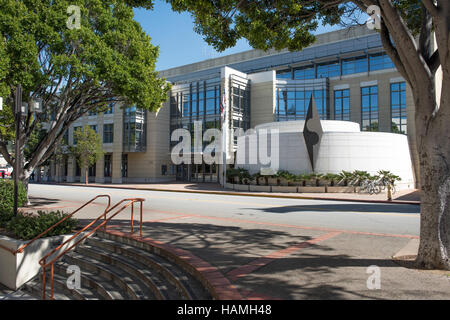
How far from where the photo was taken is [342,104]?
42938 millimetres

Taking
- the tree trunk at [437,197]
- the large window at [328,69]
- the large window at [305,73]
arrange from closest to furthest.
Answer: the tree trunk at [437,197] < the large window at [328,69] < the large window at [305,73]

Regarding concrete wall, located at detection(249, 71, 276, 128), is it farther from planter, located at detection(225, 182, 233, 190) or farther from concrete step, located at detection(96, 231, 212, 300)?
concrete step, located at detection(96, 231, 212, 300)

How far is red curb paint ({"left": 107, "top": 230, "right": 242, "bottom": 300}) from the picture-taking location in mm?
4454

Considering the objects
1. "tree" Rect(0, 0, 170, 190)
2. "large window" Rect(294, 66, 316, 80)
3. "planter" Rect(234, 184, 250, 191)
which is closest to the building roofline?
"large window" Rect(294, 66, 316, 80)

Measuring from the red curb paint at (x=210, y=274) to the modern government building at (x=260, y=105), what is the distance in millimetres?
33161

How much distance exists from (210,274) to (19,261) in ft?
Result: 15.7

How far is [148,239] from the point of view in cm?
791

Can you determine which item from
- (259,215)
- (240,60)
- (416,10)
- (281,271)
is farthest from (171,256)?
(240,60)

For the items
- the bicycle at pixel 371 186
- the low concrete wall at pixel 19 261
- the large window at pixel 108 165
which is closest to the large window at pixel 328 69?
the bicycle at pixel 371 186

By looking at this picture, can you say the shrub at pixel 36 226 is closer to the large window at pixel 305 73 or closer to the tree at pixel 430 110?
the tree at pixel 430 110

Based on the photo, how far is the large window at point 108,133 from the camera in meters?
46.2

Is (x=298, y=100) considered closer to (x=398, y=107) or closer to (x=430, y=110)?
(x=398, y=107)

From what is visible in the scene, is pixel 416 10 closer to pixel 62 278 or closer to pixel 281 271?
pixel 281 271

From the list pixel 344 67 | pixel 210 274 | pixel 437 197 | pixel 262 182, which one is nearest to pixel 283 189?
pixel 262 182
